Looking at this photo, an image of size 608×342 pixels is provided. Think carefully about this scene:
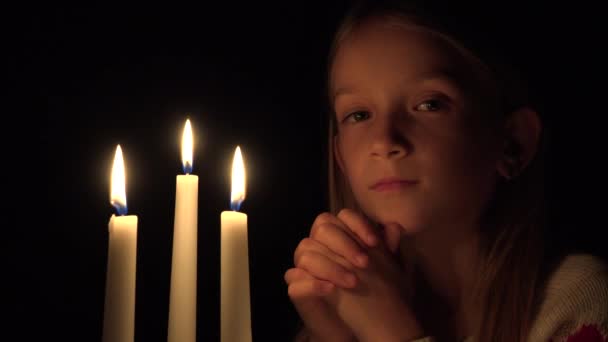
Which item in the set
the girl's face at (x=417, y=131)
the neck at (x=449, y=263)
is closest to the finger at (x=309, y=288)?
the girl's face at (x=417, y=131)

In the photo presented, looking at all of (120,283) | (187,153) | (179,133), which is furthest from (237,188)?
(179,133)

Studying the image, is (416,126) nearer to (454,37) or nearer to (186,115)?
(454,37)

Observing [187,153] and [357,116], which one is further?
[357,116]

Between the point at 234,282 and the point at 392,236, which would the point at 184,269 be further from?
the point at 392,236

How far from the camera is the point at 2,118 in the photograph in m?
1.24

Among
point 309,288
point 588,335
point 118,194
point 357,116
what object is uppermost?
point 357,116

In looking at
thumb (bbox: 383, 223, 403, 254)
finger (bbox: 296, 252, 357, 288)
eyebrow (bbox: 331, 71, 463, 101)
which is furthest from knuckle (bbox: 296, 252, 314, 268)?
eyebrow (bbox: 331, 71, 463, 101)

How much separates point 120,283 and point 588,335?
80cm

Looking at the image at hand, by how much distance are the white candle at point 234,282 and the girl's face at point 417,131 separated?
407mm

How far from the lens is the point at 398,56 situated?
3.72 feet

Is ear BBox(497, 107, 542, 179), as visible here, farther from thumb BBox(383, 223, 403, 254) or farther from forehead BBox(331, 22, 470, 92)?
thumb BBox(383, 223, 403, 254)

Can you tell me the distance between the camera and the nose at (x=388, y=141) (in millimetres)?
1088

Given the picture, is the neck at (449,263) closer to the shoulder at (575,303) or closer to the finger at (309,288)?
the shoulder at (575,303)

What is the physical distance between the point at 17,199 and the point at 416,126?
2.87 feet
